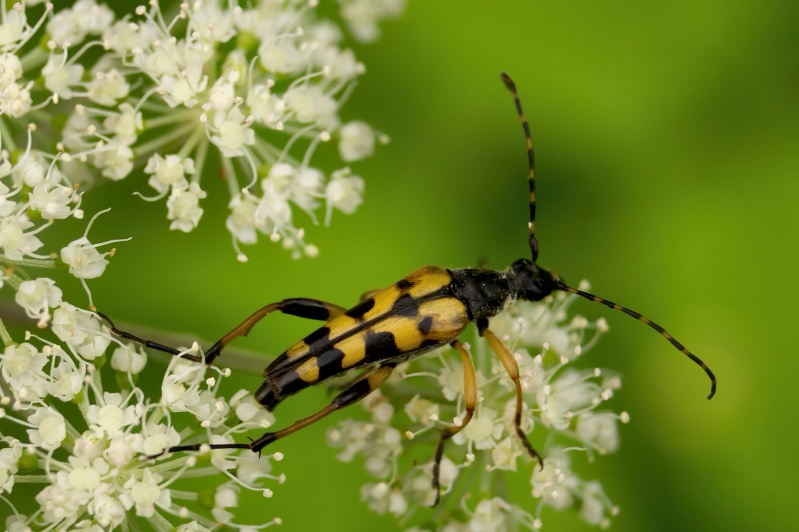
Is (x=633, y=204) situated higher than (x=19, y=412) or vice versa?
(x=633, y=204)

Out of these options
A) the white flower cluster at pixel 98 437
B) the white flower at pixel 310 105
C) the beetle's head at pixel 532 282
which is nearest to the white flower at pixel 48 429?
the white flower cluster at pixel 98 437

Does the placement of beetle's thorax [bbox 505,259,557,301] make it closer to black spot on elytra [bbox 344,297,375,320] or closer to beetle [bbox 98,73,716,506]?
beetle [bbox 98,73,716,506]

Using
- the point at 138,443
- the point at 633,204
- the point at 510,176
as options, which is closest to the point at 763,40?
the point at 633,204

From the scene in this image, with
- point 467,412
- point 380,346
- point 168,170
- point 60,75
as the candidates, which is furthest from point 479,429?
point 60,75

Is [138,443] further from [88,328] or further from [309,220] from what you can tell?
[309,220]

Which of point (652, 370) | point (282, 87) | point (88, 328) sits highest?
point (282, 87)

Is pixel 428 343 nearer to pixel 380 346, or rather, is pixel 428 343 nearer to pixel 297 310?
pixel 380 346

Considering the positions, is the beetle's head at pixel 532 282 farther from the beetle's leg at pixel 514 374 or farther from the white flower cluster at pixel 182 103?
the white flower cluster at pixel 182 103
